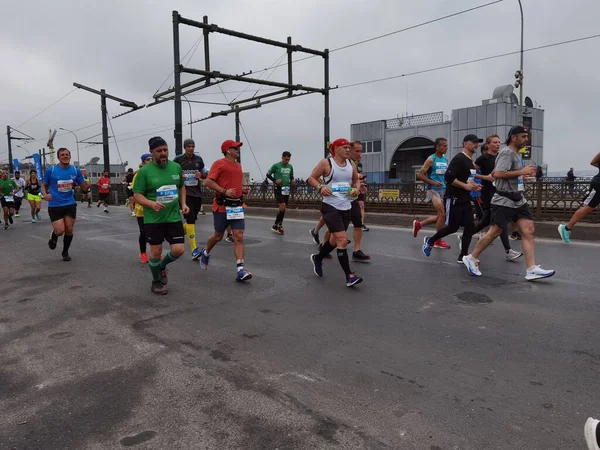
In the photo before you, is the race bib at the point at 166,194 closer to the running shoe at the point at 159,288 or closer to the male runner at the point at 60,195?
the running shoe at the point at 159,288

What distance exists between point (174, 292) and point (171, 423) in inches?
124

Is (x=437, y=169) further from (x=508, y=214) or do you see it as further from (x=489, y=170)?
(x=508, y=214)

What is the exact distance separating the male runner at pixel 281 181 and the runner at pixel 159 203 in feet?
18.3

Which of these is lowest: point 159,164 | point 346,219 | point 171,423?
point 171,423

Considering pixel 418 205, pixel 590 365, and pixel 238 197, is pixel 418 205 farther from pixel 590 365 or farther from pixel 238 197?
pixel 590 365

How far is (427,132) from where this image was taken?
43.3m

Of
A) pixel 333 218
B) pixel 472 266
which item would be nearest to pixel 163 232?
pixel 333 218

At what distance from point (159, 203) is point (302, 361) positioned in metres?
2.78

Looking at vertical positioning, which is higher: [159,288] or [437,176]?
[437,176]

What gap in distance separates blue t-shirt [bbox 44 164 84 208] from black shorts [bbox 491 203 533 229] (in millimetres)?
6473

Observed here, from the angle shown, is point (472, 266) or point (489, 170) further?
point (489, 170)

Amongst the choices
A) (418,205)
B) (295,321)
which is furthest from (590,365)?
(418,205)

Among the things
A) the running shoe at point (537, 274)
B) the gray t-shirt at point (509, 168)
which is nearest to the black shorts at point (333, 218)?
the gray t-shirt at point (509, 168)

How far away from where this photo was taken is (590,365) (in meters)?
3.31
